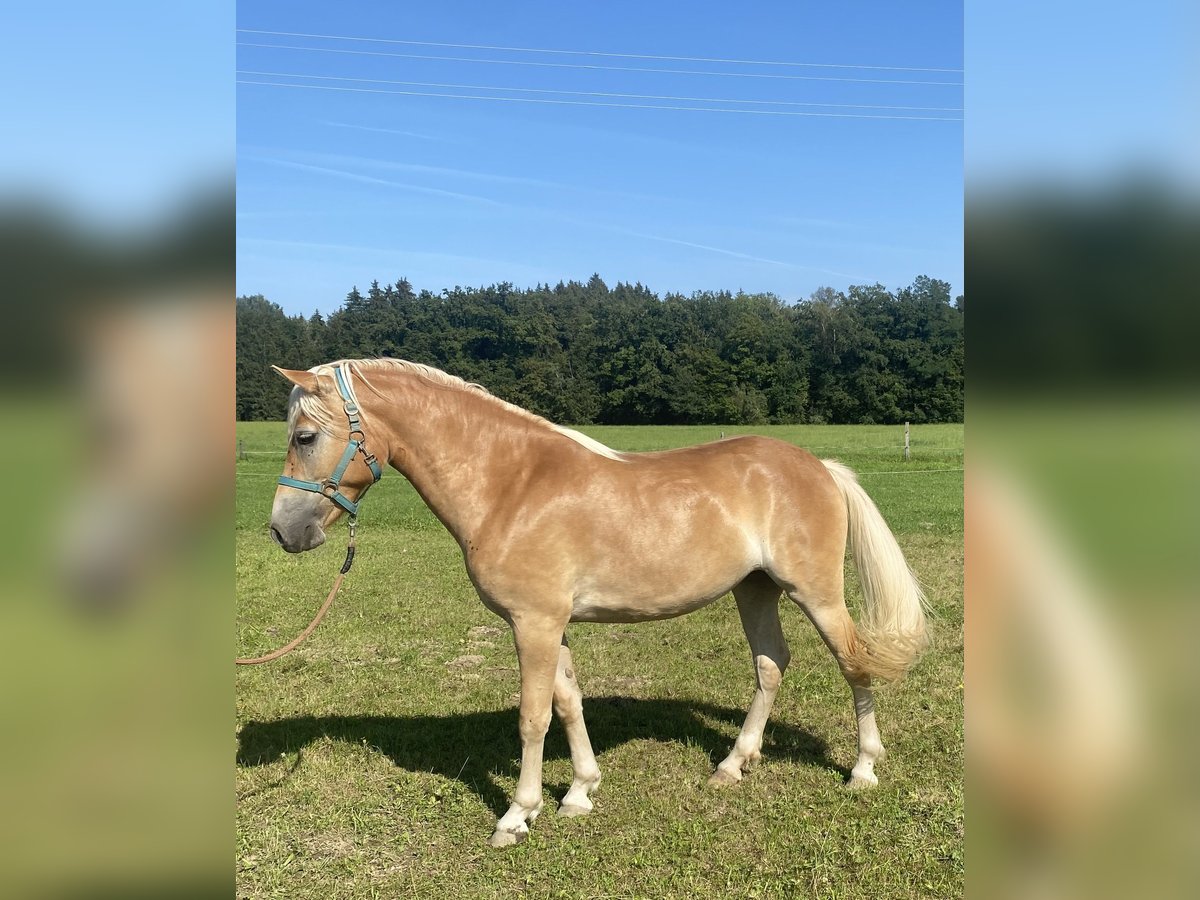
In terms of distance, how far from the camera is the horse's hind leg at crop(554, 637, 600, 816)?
13.0 ft

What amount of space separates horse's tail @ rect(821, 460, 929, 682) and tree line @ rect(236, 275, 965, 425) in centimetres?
3741

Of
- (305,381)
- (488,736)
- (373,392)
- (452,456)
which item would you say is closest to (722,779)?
(488,736)

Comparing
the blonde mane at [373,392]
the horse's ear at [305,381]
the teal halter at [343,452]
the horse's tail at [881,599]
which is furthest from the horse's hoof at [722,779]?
the horse's ear at [305,381]

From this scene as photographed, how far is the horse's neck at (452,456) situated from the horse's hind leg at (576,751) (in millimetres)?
889

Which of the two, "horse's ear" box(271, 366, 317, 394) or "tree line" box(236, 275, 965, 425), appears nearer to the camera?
"horse's ear" box(271, 366, 317, 394)

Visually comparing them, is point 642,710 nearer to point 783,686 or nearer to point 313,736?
point 783,686

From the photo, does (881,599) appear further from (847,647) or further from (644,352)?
(644,352)

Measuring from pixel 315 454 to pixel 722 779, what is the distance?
9.10 ft

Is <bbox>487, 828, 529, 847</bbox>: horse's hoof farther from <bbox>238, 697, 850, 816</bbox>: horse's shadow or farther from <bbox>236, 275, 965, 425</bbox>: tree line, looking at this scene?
<bbox>236, 275, 965, 425</bbox>: tree line

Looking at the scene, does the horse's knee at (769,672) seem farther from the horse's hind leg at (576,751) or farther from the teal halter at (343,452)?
the teal halter at (343,452)

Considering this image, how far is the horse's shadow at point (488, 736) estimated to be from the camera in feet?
14.9

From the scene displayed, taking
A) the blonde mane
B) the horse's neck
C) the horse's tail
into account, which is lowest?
the horse's tail

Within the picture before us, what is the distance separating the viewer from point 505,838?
12.1 ft

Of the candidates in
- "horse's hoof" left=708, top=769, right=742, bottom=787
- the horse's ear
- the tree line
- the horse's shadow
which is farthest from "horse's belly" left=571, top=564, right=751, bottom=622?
the tree line
